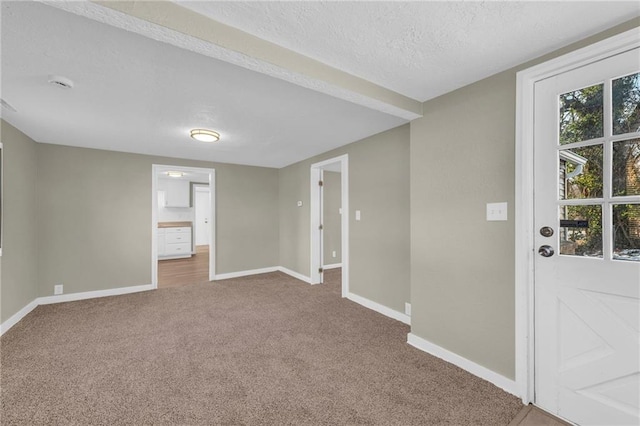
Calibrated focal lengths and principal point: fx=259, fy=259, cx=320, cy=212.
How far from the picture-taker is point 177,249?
7242 millimetres

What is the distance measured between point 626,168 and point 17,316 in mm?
5575

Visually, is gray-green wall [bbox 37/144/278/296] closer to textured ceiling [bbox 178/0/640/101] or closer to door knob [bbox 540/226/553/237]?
textured ceiling [bbox 178/0/640/101]

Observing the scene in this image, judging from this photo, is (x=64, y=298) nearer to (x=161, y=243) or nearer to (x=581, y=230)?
(x=161, y=243)

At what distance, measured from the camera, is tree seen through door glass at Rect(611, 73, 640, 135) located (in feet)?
4.46

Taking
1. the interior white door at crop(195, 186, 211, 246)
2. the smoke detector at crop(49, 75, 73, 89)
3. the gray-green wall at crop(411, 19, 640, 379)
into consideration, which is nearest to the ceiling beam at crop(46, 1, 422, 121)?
the gray-green wall at crop(411, 19, 640, 379)

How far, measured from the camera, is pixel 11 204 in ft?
9.53

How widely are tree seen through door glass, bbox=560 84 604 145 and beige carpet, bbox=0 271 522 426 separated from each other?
172 cm

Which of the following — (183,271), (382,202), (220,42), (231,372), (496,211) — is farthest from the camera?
(183,271)

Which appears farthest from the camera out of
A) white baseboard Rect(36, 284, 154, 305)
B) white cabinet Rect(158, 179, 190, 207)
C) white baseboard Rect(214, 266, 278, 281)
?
white cabinet Rect(158, 179, 190, 207)

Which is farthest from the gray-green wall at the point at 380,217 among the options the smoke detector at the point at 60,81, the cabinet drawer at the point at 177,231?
the cabinet drawer at the point at 177,231

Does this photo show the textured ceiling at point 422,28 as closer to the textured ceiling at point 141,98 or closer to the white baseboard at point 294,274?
the textured ceiling at point 141,98

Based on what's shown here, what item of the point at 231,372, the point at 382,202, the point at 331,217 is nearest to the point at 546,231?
the point at 382,202

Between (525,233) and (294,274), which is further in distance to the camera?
(294,274)

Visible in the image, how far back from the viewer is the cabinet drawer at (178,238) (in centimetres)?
713
